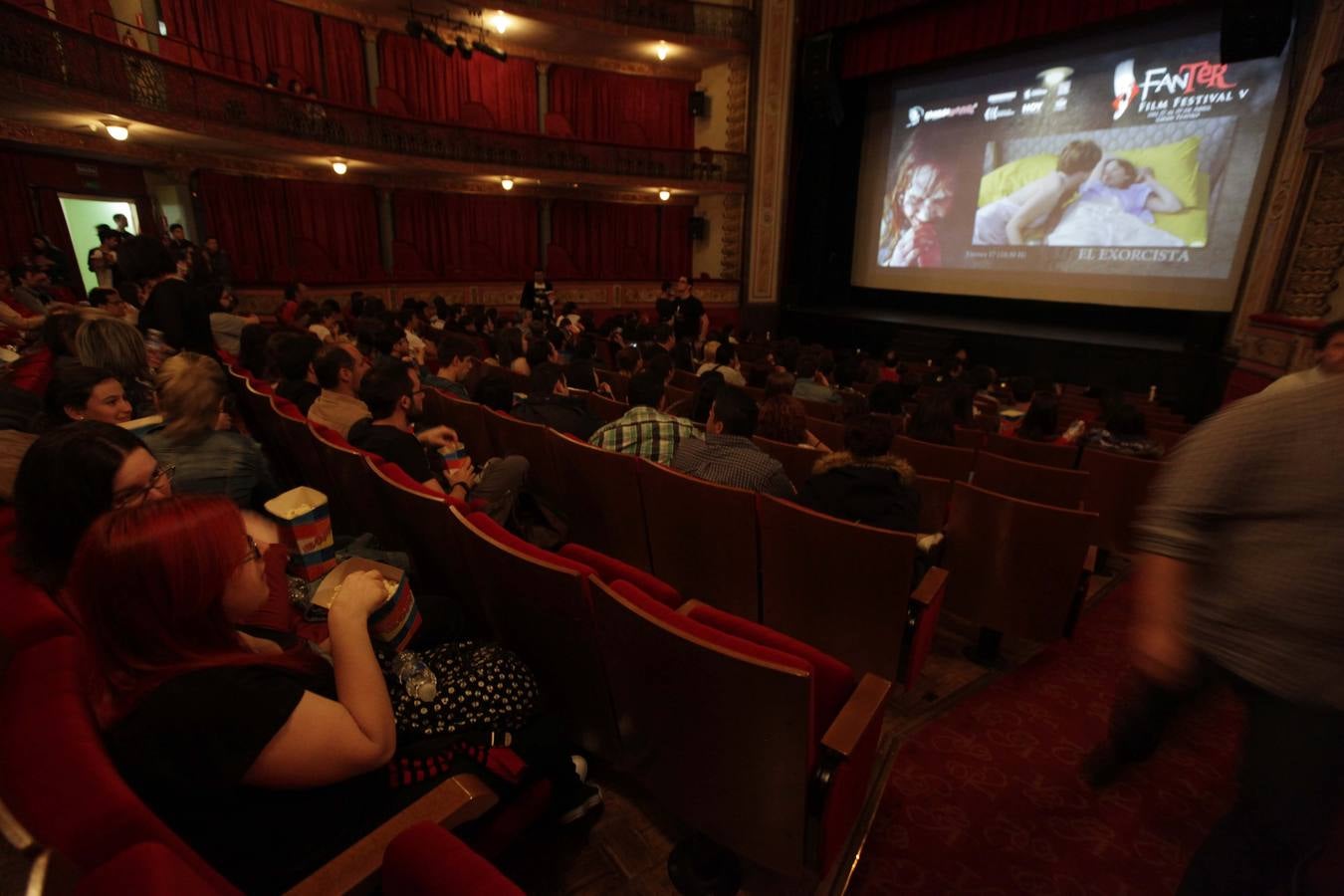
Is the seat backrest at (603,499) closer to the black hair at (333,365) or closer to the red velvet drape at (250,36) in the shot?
the black hair at (333,365)

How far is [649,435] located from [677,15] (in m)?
11.6

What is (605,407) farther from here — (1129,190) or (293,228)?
(293,228)

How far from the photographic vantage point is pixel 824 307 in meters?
12.8

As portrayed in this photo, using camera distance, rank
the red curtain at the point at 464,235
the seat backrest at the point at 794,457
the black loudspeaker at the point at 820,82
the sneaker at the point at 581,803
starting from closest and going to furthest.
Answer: the sneaker at the point at 581,803 < the seat backrest at the point at 794,457 < the black loudspeaker at the point at 820,82 < the red curtain at the point at 464,235

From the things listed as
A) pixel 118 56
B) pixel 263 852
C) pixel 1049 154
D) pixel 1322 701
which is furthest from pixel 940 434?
pixel 118 56

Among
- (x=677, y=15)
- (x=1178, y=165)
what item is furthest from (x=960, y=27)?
(x=677, y=15)

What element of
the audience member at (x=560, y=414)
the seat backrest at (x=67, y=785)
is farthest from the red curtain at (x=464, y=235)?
the seat backrest at (x=67, y=785)

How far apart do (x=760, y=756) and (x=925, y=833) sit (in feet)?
2.62

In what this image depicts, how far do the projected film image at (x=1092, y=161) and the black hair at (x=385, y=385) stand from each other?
9.45 meters

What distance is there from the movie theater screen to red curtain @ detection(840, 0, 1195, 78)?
949 millimetres

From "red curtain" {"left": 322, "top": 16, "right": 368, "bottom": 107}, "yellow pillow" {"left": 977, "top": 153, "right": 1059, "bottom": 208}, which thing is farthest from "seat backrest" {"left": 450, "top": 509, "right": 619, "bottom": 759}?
"red curtain" {"left": 322, "top": 16, "right": 368, "bottom": 107}

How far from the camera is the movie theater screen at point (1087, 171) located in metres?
7.55

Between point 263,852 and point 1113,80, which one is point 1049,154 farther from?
point 263,852

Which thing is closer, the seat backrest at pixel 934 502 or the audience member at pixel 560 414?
the seat backrest at pixel 934 502
